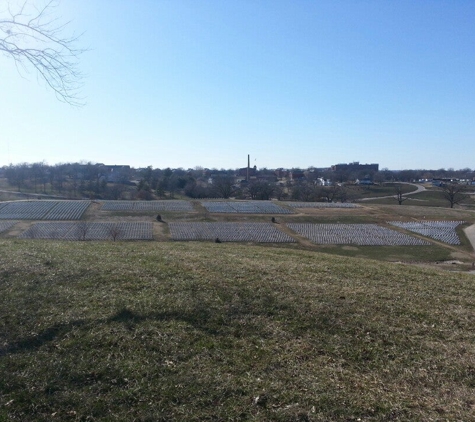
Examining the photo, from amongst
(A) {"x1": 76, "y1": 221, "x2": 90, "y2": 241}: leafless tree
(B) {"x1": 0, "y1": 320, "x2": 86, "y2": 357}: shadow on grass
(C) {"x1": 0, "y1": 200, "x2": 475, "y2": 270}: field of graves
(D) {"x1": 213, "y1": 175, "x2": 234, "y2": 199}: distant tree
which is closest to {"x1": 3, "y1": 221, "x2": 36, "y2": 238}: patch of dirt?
(C) {"x1": 0, "y1": 200, "x2": 475, "y2": 270}: field of graves

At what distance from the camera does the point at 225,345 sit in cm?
594

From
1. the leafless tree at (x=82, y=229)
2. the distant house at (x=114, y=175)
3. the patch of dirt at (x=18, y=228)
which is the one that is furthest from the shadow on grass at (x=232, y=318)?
the distant house at (x=114, y=175)

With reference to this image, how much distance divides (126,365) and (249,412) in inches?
64.5

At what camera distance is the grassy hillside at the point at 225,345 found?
181 inches

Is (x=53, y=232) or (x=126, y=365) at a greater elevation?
(x=126, y=365)

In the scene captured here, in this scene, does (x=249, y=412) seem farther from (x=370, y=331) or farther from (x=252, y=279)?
(x=252, y=279)

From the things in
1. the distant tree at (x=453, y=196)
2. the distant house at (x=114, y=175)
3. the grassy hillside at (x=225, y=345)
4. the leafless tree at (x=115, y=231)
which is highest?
the distant house at (x=114, y=175)

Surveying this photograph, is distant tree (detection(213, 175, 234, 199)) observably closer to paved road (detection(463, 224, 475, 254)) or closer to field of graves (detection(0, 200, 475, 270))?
field of graves (detection(0, 200, 475, 270))

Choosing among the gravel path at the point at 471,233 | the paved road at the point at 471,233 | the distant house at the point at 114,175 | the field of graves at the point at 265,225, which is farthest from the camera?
the distant house at the point at 114,175

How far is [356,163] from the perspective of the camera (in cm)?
17712

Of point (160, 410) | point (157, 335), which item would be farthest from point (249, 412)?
point (157, 335)

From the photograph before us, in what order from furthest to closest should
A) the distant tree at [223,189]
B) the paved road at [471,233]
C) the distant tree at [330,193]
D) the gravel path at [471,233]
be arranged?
the distant tree at [223,189], the distant tree at [330,193], the gravel path at [471,233], the paved road at [471,233]

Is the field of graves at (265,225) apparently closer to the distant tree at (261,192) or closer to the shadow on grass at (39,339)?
the distant tree at (261,192)

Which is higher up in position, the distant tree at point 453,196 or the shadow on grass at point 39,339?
the shadow on grass at point 39,339
